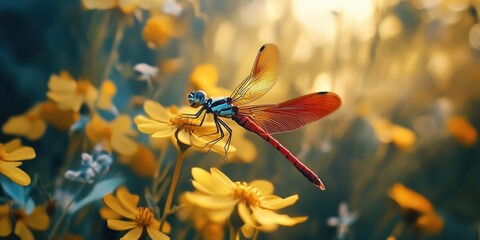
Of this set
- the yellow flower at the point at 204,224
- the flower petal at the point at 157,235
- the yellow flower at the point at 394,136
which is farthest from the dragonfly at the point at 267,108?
the yellow flower at the point at 394,136

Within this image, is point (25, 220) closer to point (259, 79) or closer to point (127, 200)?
point (127, 200)

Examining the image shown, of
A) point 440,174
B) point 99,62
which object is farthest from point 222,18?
point 440,174

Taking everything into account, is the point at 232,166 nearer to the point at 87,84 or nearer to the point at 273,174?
the point at 273,174

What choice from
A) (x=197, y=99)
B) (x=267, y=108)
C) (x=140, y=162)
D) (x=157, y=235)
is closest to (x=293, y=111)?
(x=267, y=108)

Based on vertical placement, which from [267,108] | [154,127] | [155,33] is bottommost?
[154,127]

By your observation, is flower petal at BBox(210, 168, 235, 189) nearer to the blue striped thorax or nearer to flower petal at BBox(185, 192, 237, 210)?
flower petal at BBox(185, 192, 237, 210)

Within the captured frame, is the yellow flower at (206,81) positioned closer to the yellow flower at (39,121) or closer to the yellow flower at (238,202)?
the yellow flower at (39,121)

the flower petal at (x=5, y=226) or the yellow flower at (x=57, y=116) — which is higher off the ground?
the yellow flower at (x=57, y=116)
